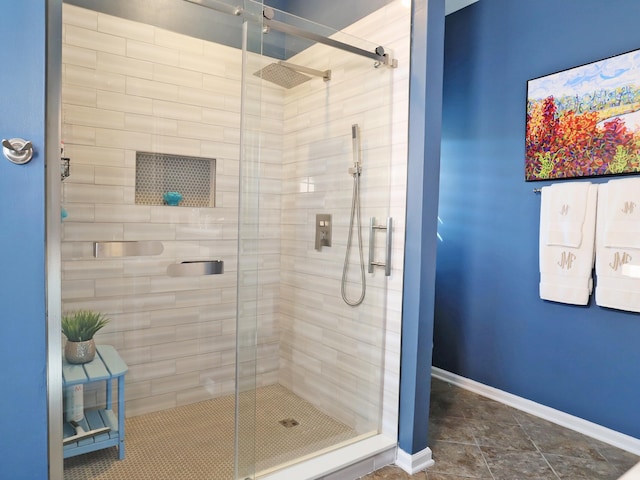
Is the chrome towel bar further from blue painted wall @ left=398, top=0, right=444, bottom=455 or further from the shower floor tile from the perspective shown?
blue painted wall @ left=398, top=0, right=444, bottom=455

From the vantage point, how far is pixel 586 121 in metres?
2.46

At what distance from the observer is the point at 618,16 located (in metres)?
2.30

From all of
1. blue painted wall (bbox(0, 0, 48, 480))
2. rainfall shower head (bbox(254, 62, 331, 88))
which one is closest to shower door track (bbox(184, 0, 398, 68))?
rainfall shower head (bbox(254, 62, 331, 88))

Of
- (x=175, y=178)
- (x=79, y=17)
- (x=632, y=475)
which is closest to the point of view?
(x=632, y=475)

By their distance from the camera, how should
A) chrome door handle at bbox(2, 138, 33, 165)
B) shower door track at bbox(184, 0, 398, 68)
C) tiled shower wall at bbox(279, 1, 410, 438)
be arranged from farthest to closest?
tiled shower wall at bbox(279, 1, 410, 438), shower door track at bbox(184, 0, 398, 68), chrome door handle at bbox(2, 138, 33, 165)

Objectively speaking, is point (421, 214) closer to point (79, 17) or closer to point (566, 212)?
point (566, 212)

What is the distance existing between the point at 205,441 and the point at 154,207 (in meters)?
0.99

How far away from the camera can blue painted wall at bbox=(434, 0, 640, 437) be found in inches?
93.0

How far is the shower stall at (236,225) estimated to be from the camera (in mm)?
1536

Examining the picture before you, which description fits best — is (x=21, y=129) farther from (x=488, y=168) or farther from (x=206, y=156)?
(x=488, y=168)

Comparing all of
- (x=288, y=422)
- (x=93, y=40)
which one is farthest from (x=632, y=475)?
(x=93, y=40)

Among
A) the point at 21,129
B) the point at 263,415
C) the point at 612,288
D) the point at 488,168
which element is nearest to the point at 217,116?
the point at 21,129

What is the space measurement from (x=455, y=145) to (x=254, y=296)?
2098 mm

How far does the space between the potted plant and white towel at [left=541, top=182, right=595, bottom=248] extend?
2425mm
